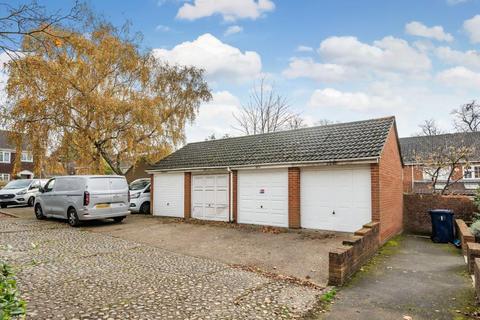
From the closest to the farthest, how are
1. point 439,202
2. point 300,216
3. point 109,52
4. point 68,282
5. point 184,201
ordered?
point 68,282 → point 300,216 → point 439,202 → point 184,201 → point 109,52

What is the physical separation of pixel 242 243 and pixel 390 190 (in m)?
5.74

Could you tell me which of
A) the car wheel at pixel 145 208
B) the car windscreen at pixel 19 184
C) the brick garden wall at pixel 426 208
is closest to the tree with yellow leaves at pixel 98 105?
the car wheel at pixel 145 208

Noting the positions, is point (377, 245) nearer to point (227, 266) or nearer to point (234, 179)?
point (227, 266)

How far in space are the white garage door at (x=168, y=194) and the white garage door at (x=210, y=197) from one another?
3.21 feet

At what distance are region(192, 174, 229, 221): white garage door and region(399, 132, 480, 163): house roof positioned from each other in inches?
881

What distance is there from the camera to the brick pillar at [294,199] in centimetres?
1181

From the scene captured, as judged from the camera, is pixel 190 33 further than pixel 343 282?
Yes

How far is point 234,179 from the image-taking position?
45.6 feet

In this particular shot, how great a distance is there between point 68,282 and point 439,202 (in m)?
13.0

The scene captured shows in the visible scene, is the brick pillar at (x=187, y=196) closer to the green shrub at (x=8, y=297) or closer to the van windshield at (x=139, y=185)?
the van windshield at (x=139, y=185)

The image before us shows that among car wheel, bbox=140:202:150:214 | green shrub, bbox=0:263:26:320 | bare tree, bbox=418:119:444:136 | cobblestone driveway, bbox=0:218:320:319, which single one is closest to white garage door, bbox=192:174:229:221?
car wheel, bbox=140:202:150:214

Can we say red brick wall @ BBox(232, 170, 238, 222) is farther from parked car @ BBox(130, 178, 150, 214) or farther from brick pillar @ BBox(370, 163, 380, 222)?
parked car @ BBox(130, 178, 150, 214)

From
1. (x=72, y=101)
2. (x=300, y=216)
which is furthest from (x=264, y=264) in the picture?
(x=72, y=101)

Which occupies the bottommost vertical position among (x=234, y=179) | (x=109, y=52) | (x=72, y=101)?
(x=234, y=179)
